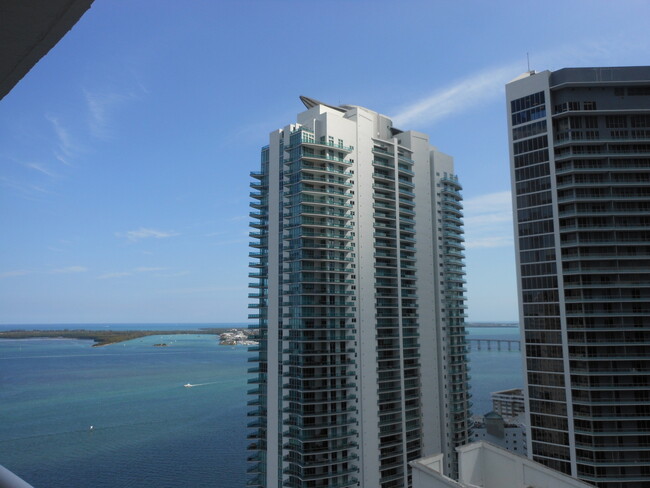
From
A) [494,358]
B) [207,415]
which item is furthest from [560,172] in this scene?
[494,358]

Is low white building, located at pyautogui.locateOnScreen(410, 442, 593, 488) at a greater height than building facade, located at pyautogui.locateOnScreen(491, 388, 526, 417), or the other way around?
low white building, located at pyautogui.locateOnScreen(410, 442, 593, 488)

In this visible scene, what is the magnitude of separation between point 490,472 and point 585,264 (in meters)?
24.8

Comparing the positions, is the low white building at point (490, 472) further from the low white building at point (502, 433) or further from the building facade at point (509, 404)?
the building facade at point (509, 404)

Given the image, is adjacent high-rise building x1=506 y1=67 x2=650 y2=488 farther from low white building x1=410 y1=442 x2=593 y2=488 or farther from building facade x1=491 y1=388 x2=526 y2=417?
building facade x1=491 y1=388 x2=526 y2=417

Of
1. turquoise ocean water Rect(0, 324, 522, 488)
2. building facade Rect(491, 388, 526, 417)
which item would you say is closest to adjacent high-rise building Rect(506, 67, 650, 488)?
turquoise ocean water Rect(0, 324, 522, 488)

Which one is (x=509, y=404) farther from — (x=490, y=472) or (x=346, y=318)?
(x=490, y=472)

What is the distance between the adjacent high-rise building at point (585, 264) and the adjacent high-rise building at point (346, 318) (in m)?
12.4

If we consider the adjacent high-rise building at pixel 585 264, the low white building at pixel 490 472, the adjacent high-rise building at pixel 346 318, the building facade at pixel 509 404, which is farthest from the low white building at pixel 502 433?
the low white building at pixel 490 472

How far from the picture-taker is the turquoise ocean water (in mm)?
55062

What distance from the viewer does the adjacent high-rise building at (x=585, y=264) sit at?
34562 millimetres

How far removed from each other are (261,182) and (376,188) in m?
11.1

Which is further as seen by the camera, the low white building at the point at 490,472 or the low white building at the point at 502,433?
the low white building at the point at 502,433

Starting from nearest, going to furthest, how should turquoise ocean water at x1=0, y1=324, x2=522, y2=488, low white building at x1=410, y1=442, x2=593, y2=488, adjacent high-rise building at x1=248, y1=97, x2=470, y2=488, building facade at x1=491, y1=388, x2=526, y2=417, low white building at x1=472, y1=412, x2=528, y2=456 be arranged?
low white building at x1=410, y1=442, x2=593, y2=488 → adjacent high-rise building at x1=248, y1=97, x2=470, y2=488 → turquoise ocean water at x1=0, y1=324, x2=522, y2=488 → low white building at x1=472, y1=412, x2=528, y2=456 → building facade at x1=491, y1=388, x2=526, y2=417

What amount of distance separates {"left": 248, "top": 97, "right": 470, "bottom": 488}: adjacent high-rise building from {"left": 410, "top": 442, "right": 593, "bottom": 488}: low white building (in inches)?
909
